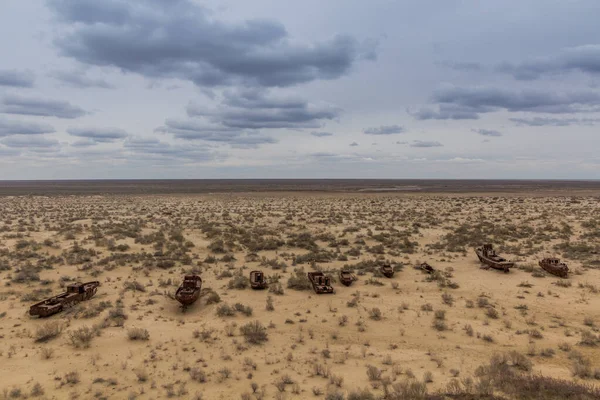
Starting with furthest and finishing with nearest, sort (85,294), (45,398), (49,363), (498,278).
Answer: (498,278) < (85,294) < (49,363) < (45,398)

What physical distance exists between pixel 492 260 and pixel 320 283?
9.06m

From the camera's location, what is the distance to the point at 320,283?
598 inches

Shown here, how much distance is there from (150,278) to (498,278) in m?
15.7

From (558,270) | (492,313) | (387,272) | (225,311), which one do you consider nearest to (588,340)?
(492,313)

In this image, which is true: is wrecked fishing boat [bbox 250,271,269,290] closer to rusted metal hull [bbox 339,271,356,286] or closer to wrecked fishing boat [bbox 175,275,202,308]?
wrecked fishing boat [bbox 175,275,202,308]

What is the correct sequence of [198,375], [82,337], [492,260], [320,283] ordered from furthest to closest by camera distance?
[492,260], [320,283], [82,337], [198,375]

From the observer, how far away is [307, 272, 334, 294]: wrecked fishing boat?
47.8ft

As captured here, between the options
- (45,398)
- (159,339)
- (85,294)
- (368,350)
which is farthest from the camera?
(85,294)

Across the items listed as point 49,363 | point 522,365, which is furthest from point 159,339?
point 522,365

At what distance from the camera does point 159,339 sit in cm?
1062

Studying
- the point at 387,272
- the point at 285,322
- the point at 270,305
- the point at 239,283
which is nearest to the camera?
the point at 285,322

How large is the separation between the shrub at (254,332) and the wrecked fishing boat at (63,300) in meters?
6.43

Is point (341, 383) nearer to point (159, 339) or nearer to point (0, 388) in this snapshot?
point (159, 339)

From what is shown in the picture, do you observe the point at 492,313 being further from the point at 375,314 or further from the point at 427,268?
the point at 427,268
